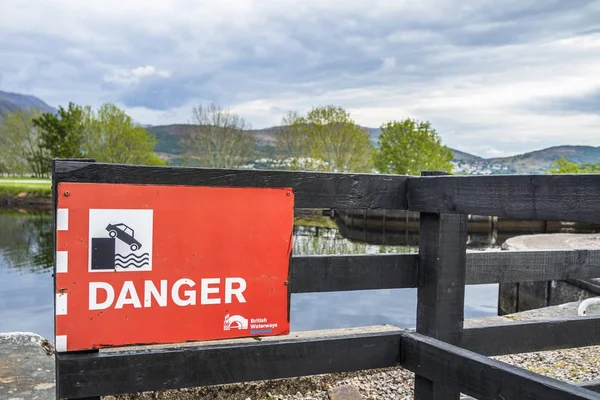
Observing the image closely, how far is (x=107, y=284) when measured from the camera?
6.21 feet

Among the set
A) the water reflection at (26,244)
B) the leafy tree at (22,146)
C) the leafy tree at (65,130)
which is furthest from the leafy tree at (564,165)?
the leafy tree at (22,146)

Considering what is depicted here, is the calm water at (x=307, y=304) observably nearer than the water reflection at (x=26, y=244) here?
Yes

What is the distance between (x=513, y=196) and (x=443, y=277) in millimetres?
498

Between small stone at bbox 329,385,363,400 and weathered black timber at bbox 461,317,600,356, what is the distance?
1.48m

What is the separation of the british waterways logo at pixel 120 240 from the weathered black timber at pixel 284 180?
0.13m

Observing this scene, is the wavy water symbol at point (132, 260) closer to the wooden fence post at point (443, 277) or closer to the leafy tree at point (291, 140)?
the wooden fence post at point (443, 277)

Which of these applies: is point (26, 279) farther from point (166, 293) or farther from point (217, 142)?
point (217, 142)

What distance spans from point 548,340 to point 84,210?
7.22ft

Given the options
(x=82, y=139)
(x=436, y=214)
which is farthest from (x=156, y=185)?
(x=82, y=139)

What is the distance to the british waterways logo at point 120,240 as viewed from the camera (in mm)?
1872

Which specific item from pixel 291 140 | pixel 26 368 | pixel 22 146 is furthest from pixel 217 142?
pixel 26 368

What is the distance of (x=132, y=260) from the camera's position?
1.92 metres

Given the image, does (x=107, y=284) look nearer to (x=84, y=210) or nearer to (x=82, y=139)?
(x=84, y=210)

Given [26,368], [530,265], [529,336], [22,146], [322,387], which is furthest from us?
[22,146]
